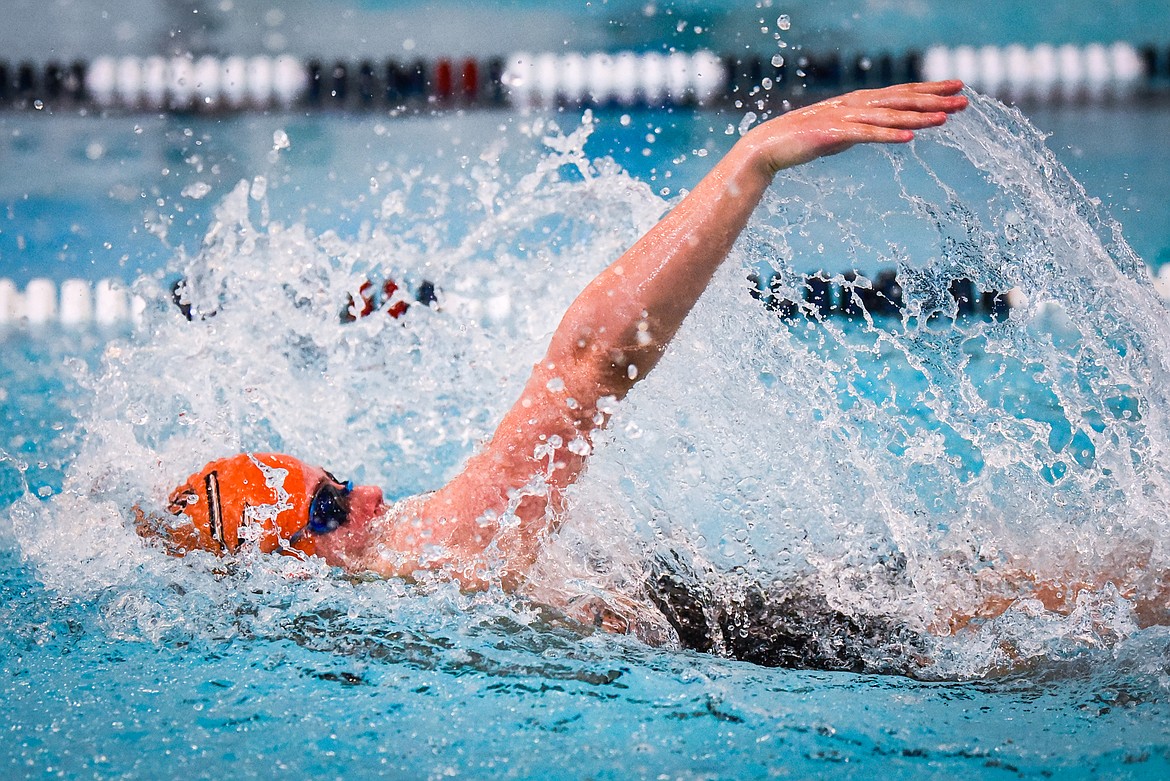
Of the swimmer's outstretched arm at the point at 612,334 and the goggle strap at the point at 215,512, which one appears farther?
the goggle strap at the point at 215,512

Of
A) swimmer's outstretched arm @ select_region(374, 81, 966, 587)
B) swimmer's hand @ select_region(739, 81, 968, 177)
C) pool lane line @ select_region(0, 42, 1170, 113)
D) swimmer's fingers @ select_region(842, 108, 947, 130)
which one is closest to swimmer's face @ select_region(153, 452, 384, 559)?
swimmer's outstretched arm @ select_region(374, 81, 966, 587)

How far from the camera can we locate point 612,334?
1359 millimetres

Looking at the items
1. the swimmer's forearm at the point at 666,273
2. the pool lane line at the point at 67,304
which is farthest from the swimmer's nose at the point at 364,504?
the pool lane line at the point at 67,304

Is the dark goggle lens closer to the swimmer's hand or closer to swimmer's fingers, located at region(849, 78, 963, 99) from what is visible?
the swimmer's hand

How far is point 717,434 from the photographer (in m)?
1.76

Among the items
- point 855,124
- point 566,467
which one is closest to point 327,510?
point 566,467

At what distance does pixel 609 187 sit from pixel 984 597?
1467 millimetres

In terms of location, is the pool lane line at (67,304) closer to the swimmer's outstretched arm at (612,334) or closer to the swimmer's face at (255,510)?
the swimmer's face at (255,510)

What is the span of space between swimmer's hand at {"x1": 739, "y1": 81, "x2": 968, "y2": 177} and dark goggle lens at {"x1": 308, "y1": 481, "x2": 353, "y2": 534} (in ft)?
2.84

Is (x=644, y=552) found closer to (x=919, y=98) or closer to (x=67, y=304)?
(x=919, y=98)

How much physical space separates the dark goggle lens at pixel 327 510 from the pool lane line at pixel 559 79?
214 inches

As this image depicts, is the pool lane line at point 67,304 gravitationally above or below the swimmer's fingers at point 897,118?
below

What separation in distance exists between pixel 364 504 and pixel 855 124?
3.25 feet

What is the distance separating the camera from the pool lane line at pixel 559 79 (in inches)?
252
